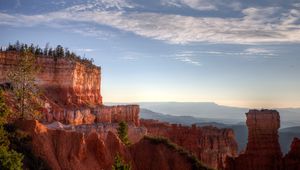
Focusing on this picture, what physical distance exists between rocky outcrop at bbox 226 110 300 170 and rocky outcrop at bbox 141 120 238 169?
554 inches

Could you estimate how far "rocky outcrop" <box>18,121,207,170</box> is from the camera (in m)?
43.3

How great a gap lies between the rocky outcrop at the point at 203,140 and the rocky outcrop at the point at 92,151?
158 ft

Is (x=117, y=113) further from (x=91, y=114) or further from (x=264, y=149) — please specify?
(x=264, y=149)

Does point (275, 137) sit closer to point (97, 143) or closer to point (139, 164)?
point (139, 164)

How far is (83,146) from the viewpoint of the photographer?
153ft

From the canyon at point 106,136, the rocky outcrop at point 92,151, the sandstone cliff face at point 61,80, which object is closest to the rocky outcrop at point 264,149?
the canyon at point 106,136

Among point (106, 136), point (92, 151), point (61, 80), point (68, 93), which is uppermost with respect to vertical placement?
point (61, 80)

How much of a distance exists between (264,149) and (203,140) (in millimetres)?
26512

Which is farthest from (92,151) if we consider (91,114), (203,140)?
Answer: (203,140)

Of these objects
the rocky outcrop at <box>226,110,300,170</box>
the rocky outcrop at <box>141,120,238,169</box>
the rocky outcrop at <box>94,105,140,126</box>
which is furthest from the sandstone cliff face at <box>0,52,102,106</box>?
the rocky outcrop at <box>226,110,300,170</box>

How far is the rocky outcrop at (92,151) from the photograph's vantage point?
43.3 metres

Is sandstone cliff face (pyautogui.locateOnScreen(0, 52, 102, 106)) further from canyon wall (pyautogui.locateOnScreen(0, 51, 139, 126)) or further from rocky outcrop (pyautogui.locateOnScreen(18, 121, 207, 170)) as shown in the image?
rocky outcrop (pyautogui.locateOnScreen(18, 121, 207, 170))

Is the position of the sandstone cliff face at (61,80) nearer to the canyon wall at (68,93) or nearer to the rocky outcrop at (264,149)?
the canyon wall at (68,93)

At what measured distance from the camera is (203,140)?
378ft
